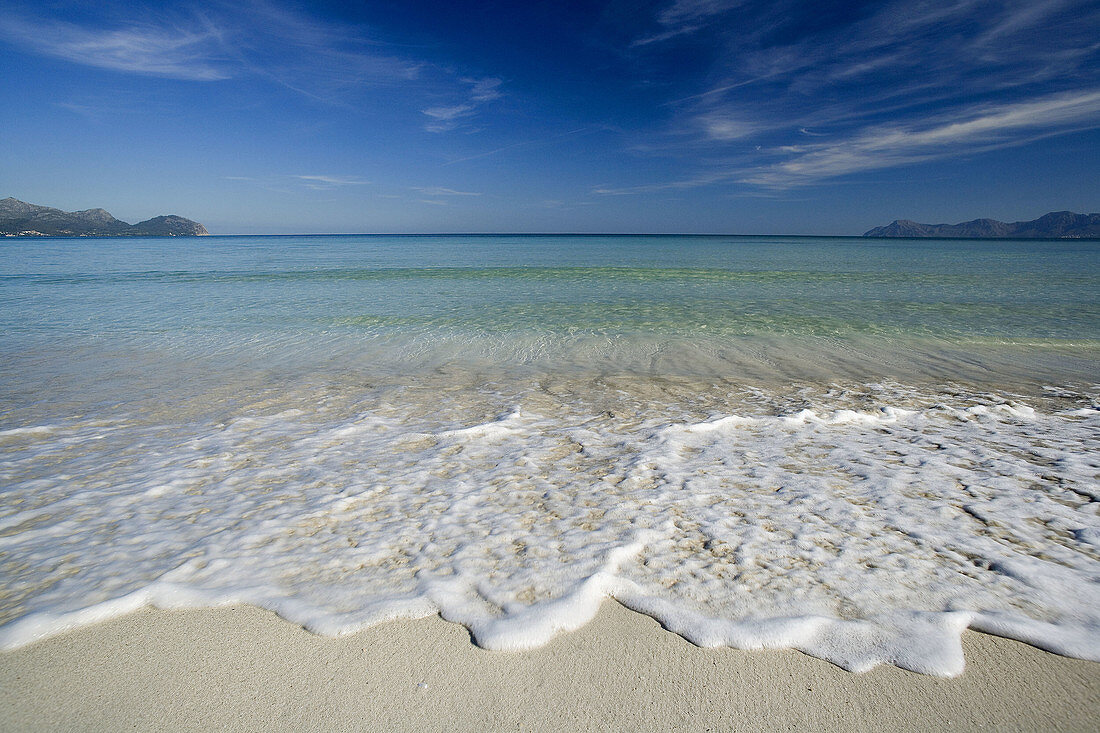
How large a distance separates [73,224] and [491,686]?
627 feet

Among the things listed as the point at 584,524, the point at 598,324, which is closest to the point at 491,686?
the point at 584,524

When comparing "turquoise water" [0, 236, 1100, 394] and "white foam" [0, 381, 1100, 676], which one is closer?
"white foam" [0, 381, 1100, 676]

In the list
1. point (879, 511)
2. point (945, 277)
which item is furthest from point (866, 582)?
point (945, 277)

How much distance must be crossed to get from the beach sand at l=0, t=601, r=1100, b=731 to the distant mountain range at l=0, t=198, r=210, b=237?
181m

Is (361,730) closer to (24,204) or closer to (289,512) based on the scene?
(289,512)

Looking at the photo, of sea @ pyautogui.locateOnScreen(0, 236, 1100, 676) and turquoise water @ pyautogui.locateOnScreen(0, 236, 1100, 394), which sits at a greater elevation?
sea @ pyautogui.locateOnScreen(0, 236, 1100, 676)

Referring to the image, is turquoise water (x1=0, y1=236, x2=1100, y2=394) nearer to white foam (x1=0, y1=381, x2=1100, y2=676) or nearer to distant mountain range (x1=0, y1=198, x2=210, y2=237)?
white foam (x1=0, y1=381, x2=1100, y2=676)

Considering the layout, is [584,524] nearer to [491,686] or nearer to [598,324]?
[491,686]

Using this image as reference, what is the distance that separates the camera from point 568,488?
13.0ft

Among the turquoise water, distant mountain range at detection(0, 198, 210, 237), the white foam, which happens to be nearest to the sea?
the white foam

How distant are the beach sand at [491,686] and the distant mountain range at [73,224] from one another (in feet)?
594

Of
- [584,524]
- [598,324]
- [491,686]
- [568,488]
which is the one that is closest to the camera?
[491,686]

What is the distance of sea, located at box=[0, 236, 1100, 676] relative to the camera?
8.55 ft

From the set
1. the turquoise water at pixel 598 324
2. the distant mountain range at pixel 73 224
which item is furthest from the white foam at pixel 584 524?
the distant mountain range at pixel 73 224
